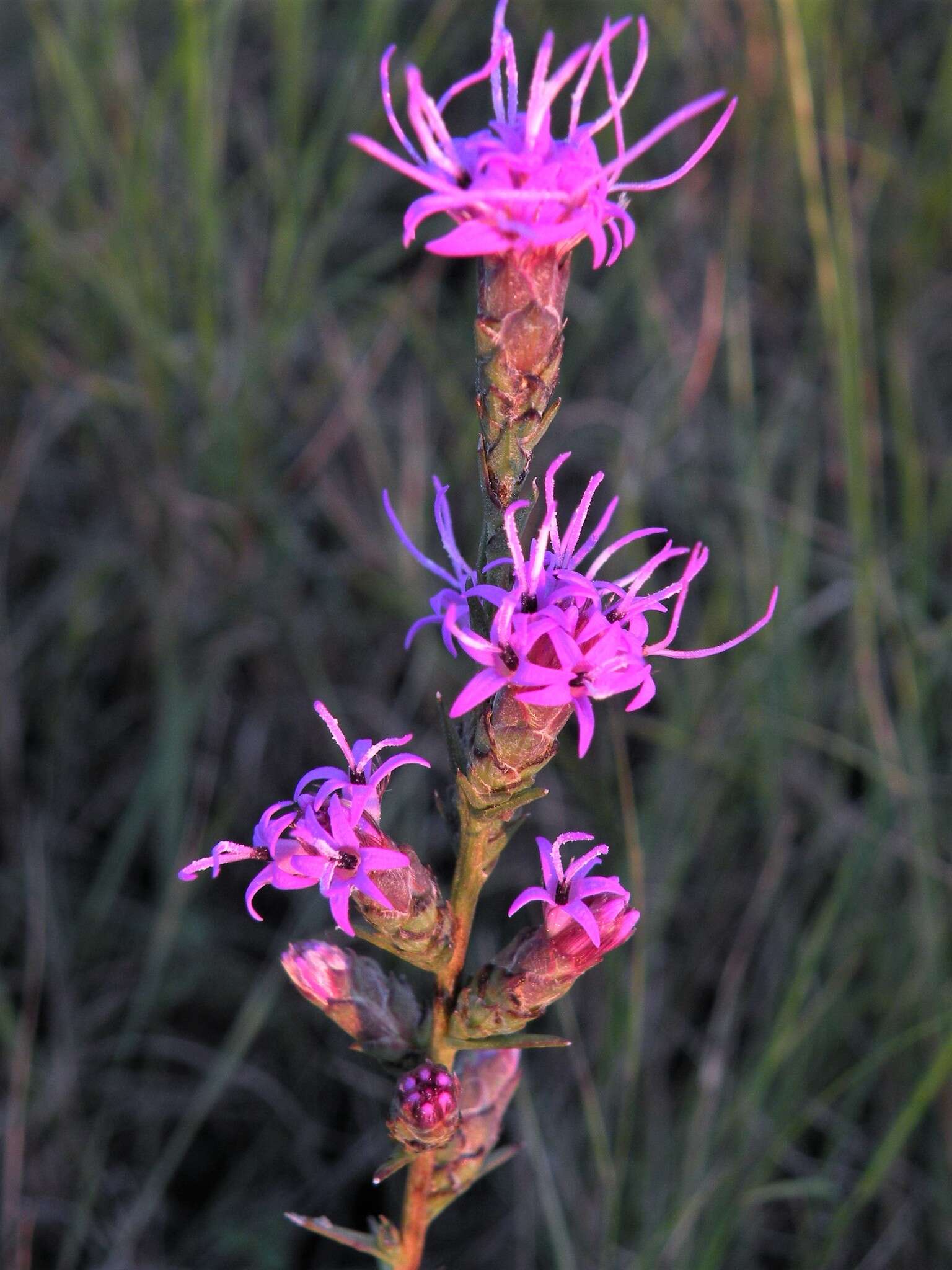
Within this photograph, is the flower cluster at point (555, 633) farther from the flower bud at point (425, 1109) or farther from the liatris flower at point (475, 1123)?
the liatris flower at point (475, 1123)

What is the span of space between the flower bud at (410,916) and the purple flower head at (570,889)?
102 mm

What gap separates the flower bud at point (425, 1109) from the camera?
1.25 m

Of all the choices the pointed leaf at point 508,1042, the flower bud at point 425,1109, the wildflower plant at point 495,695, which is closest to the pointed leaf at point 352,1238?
the wildflower plant at point 495,695

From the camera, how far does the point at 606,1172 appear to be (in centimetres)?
190

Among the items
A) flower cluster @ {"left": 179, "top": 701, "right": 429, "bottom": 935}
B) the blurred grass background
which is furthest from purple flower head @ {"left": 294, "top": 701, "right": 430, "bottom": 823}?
the blurred grass background

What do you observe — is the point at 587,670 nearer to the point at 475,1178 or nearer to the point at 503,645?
the point at 503,645

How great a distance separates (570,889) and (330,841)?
27 cm

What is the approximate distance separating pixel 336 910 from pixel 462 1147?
1.63ft

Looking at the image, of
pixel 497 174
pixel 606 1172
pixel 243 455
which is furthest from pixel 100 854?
pixel 497 174

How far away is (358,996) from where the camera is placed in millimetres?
1360

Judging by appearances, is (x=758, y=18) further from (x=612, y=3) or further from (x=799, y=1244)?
(x=799, y=1244)

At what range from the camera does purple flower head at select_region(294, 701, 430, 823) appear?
1185 mm

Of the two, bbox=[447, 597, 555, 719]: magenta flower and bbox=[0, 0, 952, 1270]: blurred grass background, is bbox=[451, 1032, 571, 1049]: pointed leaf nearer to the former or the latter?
bbox=[447, 597, 555, 719]: magenta flower

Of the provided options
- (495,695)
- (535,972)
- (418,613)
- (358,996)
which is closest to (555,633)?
(495,695)
